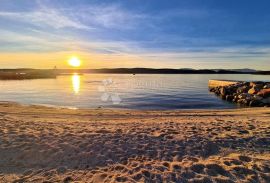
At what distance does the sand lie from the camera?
19.9ft

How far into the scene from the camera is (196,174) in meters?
6.10

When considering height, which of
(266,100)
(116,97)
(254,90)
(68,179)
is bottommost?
(116,97)

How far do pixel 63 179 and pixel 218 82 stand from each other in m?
49.4

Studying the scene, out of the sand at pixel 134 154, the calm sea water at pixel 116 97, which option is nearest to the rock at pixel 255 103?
the calm sea water at pixel 116 97

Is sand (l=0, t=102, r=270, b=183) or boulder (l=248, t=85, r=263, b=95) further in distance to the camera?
boulder (l=248, t=85, r=263, b=95)

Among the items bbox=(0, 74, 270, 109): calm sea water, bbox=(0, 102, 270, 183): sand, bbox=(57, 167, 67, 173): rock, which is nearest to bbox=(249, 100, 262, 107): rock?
bbox=(0, 74, 270, 109): calm sea water

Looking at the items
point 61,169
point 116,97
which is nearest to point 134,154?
point 61,169

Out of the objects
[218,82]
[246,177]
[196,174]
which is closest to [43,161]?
[196,174]

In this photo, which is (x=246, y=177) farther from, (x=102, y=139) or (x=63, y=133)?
(x=63, y=133)

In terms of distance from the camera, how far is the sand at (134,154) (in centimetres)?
607

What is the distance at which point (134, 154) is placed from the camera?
293 inches

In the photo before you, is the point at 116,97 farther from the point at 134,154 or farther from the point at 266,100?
the point at 134,154

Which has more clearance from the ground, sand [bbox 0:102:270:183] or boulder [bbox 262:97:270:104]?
sand [bbox 0:102:270:183]

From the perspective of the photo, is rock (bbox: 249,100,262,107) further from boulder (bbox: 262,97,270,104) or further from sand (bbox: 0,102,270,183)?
sand (bbox: 0,102,270,183)
